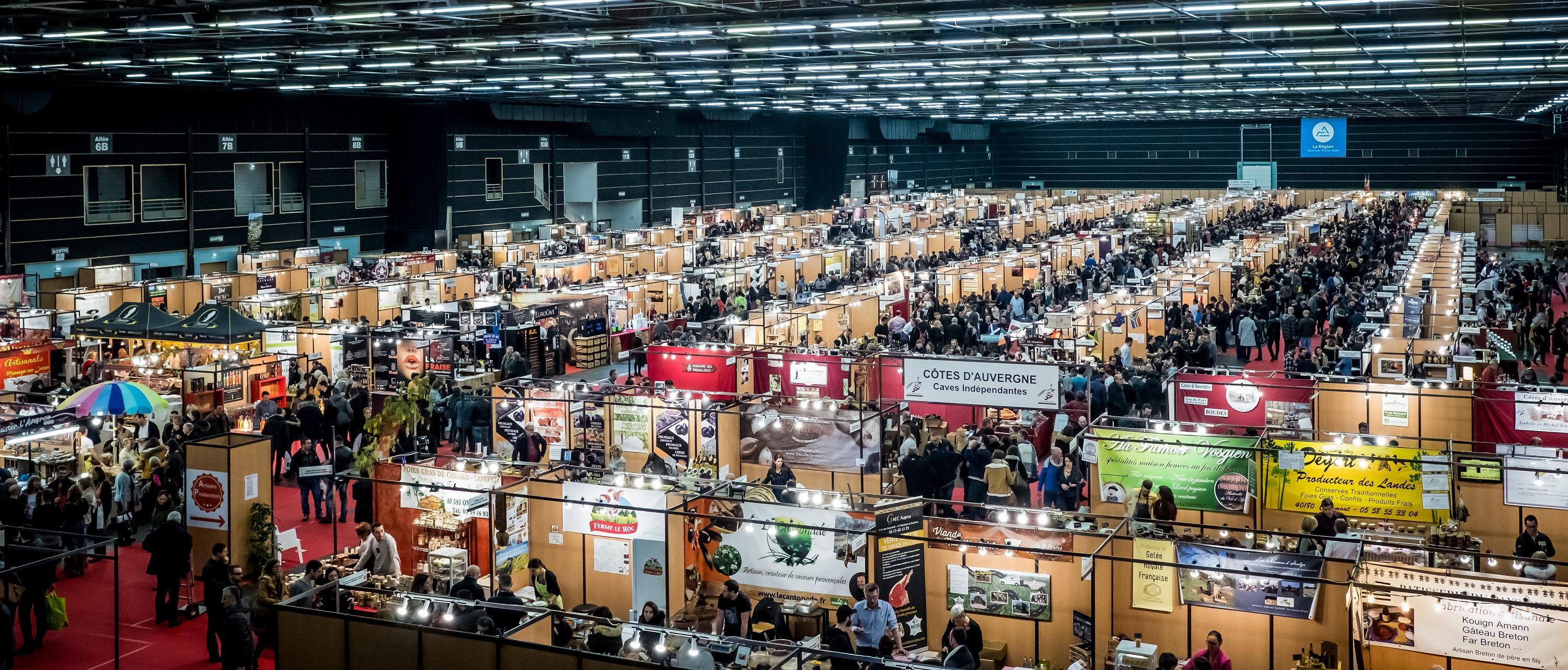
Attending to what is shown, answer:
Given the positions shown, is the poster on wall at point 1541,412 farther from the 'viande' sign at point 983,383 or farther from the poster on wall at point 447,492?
the poster on wall at point 447,492

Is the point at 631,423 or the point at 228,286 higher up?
the point at 228,286

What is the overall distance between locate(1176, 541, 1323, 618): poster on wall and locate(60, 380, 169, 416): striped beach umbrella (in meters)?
12.6

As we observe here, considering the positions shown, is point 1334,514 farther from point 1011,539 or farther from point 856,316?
point 856,316

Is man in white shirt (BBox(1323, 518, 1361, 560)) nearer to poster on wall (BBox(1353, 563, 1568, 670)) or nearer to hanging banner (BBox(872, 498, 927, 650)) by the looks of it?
poster on wall (BBox(1353, 563, 1568, 670))

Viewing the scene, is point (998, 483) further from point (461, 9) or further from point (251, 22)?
point (251, 22)

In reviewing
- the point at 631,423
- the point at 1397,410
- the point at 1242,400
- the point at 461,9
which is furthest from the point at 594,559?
the point at 1397,410

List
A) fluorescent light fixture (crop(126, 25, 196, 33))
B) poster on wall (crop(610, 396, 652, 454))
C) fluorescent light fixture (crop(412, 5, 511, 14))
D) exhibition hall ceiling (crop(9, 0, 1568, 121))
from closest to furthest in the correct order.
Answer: poster on wall (crop(610, 396, 652, 454))
fluorescent light fixture (crop(412, 5, 511, 14))
exhibition hall ceiling (crop(9, 0, 1568, 121))
fluorescent light fixture (crop(126, 25, 196, 33))

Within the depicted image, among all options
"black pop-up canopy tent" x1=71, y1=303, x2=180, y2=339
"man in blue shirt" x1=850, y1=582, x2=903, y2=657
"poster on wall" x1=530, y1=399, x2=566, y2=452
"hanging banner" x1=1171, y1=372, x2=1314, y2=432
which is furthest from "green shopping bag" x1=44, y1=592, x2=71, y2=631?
"hanging banner" x1=1171, y1=372, x2=1314, y2=432

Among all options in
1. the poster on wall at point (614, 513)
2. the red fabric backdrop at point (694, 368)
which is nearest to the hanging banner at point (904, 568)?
the poster on wall at point (614, 513)

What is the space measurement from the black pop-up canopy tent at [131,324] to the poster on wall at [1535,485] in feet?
65.6

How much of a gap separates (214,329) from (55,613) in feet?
32.5

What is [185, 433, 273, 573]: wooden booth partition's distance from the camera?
13539 millimetres

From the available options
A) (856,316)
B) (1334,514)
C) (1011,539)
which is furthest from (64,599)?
(856,316)

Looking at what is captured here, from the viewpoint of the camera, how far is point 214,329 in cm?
2175
